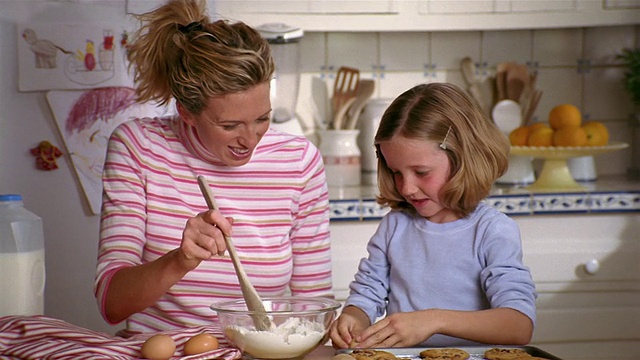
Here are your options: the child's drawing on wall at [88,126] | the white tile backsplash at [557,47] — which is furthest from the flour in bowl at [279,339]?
the white tile backsplash at [557,47]

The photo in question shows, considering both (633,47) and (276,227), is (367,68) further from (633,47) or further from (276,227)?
(276,227)

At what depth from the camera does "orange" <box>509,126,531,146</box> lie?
2717mm

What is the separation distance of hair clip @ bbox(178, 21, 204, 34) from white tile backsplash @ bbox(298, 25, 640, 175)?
162cm

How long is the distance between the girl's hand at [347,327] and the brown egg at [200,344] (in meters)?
0.18

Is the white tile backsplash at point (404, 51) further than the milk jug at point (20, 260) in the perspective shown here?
Yes

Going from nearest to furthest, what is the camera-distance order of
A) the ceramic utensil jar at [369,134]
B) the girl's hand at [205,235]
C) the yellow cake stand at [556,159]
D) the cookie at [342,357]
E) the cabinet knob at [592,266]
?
the cookie at [342,357], the girl's hand at [205,235], the cabinet knob at [592,266], the yellow cake stand at [556,159], the ceramic utensil jar at [369,134]

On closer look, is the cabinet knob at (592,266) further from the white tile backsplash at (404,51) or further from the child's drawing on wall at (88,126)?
Result: the child's drawing on wall at (88,126)

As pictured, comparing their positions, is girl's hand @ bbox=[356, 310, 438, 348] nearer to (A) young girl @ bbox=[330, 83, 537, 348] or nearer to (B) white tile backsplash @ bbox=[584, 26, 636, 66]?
(A) young girl @ bbox=[330, 83, 537, 348]

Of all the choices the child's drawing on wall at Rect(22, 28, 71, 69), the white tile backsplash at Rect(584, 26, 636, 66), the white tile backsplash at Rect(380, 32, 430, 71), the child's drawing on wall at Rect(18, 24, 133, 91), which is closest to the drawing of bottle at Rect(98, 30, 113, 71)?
the child's drawing on wall at Rect(18, 24, 133, 91)

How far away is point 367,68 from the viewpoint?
9.96ft

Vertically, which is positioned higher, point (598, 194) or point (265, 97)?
point (265, 97)

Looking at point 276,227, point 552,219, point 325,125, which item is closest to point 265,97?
point 276,227

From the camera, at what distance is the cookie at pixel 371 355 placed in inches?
39.2

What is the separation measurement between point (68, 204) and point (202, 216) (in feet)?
4.11
